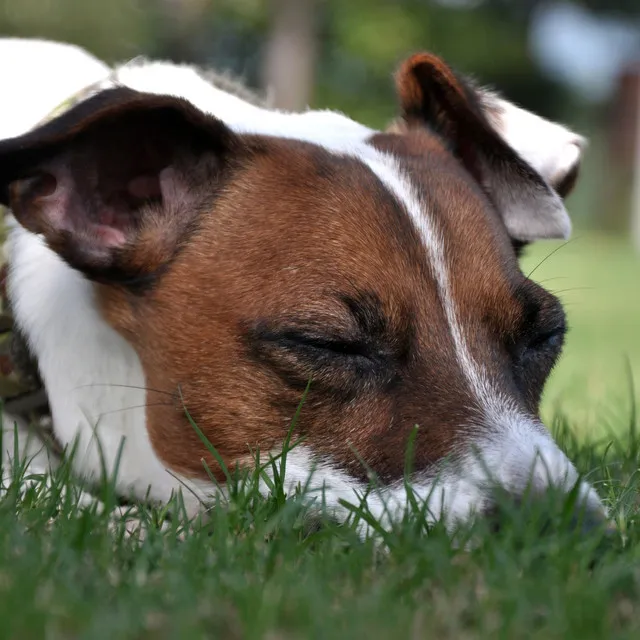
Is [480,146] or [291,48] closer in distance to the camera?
[480,146]

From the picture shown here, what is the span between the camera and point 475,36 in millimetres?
31734

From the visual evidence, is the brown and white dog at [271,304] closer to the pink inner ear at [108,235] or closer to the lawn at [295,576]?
the pink inner ear at [108,235]

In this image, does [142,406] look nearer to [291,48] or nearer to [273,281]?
[273,281]

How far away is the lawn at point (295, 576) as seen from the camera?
171cm

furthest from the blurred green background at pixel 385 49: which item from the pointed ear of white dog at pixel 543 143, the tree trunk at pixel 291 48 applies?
the pointed ear of white dog at pixel 543 143

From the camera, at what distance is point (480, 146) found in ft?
11.9

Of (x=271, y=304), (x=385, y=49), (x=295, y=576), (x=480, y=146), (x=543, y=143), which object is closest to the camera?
(x=295, y=576)

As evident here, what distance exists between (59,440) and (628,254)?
21.0m

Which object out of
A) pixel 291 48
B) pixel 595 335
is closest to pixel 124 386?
pixel 595 335

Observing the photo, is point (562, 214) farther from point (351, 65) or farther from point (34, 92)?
point (351, 65)

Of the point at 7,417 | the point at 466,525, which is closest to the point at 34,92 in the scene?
the point at 7,417

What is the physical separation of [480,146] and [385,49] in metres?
26.5

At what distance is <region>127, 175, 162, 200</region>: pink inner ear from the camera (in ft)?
10.1

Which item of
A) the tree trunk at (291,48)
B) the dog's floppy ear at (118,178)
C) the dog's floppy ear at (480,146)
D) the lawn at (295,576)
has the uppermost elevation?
the tree trunk at (291,48)
